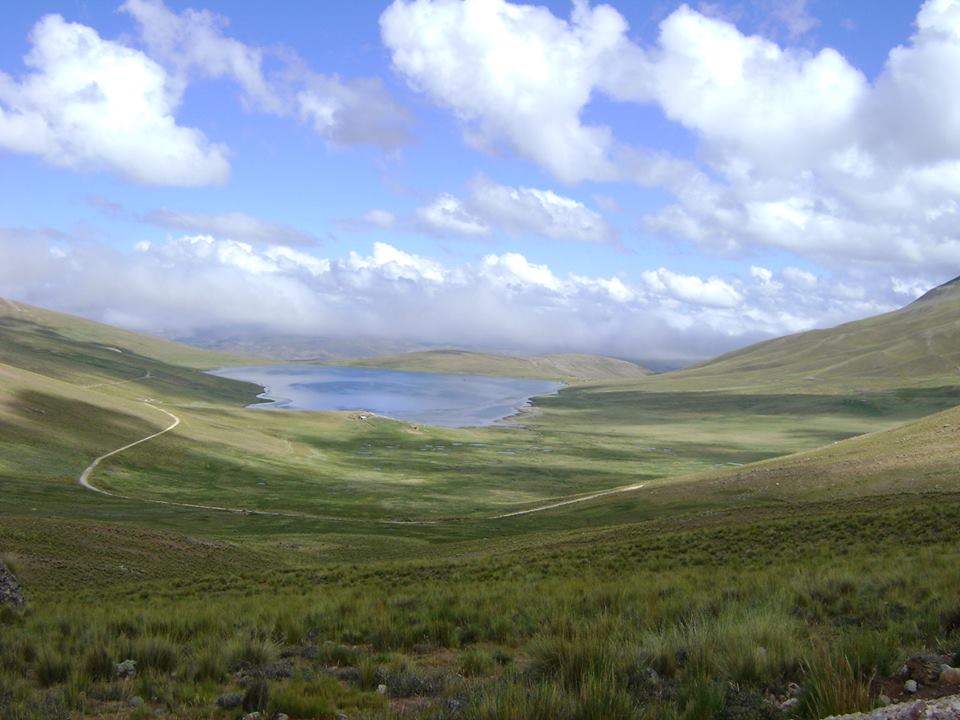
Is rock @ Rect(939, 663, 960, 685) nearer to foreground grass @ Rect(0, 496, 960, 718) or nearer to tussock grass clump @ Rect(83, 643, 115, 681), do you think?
foreground grass @ Rect(0, 496, 960, 718)

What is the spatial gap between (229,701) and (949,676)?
7.47 metres

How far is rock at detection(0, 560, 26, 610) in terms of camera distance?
16.4m


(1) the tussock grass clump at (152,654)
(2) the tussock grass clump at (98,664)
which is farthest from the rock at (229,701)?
(2) the tussock grass clump at (98,664)

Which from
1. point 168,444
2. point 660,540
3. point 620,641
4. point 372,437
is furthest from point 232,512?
point 372,437

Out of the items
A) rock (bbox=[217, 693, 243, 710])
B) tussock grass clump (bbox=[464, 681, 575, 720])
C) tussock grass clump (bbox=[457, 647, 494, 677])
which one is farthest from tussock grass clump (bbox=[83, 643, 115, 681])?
tussock grass clump (bbox=[464, 681, 575, 720])

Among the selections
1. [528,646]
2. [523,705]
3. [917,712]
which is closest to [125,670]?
[528,646]

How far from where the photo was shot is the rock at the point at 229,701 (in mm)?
8047

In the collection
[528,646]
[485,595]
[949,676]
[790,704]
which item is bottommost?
[485,595]

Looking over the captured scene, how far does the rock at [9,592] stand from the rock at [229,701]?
35.3 feet

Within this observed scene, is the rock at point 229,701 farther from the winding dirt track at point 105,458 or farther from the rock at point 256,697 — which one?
the winding dirt track at point 105,458

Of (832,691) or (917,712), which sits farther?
(832,691)

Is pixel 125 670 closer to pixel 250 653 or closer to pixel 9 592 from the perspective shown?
pixel 250 653

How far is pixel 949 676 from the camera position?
24.6ft

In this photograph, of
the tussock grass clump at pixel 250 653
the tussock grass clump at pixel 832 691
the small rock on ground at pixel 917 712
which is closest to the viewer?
the small rock on ground at pixel 917 712
